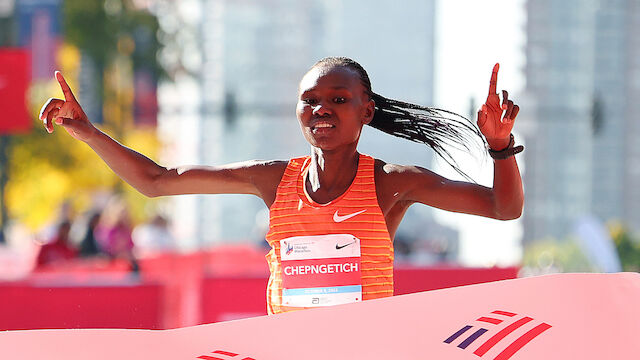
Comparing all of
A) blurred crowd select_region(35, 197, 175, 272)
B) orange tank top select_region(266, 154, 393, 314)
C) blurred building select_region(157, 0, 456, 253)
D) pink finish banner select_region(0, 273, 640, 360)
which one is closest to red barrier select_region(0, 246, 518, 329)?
blurred crowd select_region(35, 197, 175, 272)

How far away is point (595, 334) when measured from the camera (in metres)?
1.88

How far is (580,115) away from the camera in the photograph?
15289 millimetres

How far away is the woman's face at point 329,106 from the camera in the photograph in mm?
2336

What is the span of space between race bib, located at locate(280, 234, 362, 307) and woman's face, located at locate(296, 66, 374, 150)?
24cm

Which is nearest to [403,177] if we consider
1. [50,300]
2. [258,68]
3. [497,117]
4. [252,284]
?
[497,117]

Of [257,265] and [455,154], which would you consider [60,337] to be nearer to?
[455,154]

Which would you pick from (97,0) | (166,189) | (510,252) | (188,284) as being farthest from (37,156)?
(166,189)

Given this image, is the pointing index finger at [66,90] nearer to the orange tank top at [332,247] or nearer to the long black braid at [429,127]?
the orange tank top at [332,247]

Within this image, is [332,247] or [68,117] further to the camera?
[68,117]

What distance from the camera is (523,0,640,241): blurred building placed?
15039mm

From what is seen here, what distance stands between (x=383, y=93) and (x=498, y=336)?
1004cm

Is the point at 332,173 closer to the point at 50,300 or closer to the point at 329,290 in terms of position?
the point at 329,290

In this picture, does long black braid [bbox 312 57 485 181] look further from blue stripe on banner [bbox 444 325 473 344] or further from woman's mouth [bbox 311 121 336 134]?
blue stripe on banner [bbox 444 325 473 344]

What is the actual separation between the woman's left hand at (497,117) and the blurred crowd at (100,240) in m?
7.01
